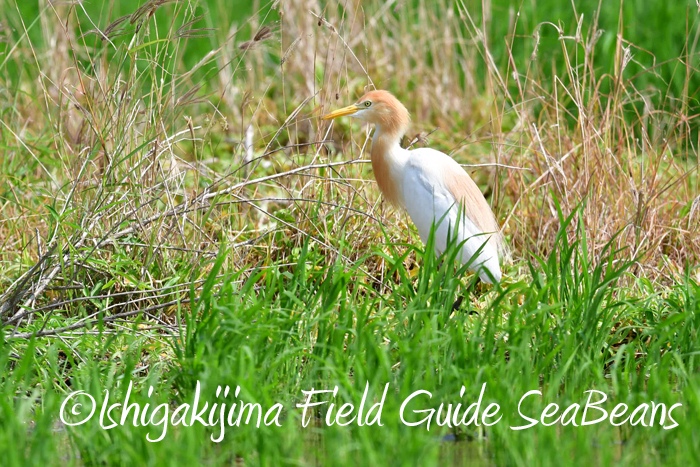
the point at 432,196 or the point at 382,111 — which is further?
the point at 382,111

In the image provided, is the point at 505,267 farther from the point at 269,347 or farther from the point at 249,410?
the point at 249,410

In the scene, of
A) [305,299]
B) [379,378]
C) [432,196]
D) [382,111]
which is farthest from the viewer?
[382,111]

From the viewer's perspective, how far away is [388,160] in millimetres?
4062

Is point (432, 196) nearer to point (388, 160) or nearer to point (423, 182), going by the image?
point (423, 182)

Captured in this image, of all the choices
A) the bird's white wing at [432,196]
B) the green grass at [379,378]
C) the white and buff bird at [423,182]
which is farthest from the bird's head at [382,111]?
the green grass at [379,378]

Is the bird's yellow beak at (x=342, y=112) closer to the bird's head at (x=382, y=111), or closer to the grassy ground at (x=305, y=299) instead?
the bird's head at (x=382, y=111)

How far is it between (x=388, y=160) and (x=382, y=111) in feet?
0.76

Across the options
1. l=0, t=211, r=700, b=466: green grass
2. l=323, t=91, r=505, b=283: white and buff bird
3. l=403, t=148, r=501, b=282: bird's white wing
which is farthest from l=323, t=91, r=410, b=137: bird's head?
l=0, t=211, r=700, b=466: green grass

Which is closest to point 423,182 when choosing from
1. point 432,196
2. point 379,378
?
point 432,196

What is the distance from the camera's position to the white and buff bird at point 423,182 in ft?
12.9

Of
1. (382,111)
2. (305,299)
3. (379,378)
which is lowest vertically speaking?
(305,299)

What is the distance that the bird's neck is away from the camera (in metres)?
4.05

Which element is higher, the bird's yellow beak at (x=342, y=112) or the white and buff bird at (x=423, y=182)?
the bird's yellow beak at (x=342, y=112)

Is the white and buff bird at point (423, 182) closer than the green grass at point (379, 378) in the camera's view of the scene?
No
